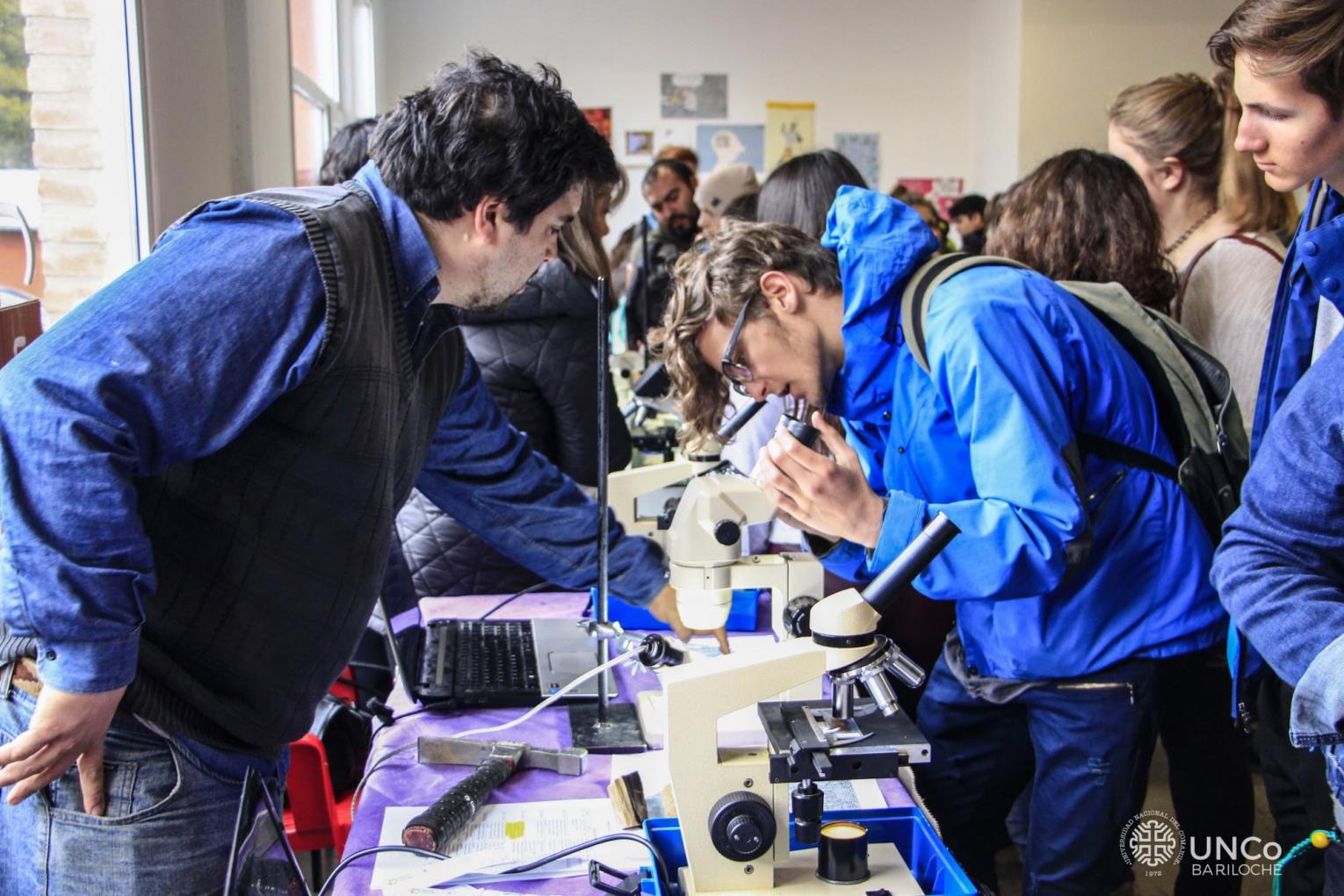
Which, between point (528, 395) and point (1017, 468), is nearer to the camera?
point (1017, 468)

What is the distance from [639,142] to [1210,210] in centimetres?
593

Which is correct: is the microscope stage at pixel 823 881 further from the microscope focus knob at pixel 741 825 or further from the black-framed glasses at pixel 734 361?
the black-framed glasses at pixel 734 361

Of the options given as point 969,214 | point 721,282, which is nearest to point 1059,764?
point 721,282

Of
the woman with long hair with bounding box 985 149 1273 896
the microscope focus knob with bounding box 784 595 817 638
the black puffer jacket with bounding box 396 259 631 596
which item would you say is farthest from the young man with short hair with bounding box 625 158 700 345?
the microscope focus knob with bounding box 784 595 817 638

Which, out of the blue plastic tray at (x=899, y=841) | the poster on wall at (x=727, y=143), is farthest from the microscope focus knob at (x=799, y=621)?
the poster on wall at (x=727, y=143)

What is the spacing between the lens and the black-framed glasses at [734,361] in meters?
1.70

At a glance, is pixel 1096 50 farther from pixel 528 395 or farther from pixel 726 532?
pixel 726 532

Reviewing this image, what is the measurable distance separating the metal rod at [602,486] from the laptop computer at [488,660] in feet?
0.25

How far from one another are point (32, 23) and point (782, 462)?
5.23 feet

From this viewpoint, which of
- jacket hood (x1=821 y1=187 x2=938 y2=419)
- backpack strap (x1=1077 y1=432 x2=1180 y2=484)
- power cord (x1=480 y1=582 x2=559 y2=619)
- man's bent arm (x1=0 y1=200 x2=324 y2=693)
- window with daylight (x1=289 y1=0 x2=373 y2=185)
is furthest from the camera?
window with daylight (x1=289 y1=0 x2=373 y2=185)

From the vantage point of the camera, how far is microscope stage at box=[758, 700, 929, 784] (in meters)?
1.11

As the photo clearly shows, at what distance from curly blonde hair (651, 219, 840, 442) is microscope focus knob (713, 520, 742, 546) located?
35 cm

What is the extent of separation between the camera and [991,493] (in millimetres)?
1327

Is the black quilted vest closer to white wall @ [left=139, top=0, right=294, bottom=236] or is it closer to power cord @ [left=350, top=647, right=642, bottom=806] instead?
power cord @ [left=350, top=647, right=642, bottom=806]
